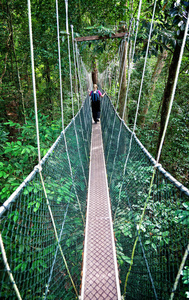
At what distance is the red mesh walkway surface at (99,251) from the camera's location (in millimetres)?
1087

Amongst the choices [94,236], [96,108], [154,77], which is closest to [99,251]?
[94,236]

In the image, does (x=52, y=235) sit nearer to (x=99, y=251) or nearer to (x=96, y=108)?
(x=99, y=251)

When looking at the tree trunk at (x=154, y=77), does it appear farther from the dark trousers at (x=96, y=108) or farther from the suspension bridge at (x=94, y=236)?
the suspension bridge at (x=94, y=236)

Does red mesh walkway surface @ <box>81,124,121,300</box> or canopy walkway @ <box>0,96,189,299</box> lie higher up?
canopy walkway @ <box>0,96,189,299</box>

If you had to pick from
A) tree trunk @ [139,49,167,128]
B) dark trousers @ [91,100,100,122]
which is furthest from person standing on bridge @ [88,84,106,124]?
tree trunk @ [139,49,167,128]

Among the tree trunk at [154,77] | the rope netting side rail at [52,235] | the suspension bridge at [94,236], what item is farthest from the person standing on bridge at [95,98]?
the rope netting side rail at [52,235]

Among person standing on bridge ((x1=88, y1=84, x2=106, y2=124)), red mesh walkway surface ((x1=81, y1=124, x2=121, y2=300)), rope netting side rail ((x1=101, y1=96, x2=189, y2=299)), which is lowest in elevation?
red mesh walkway surface ((x1=81, y1=124, x2=121, y2=300))

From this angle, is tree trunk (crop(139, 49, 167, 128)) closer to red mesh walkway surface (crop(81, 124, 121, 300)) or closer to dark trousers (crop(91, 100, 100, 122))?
dark trousers (crop(91, 100, 100, 122))

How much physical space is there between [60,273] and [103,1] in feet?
11.9

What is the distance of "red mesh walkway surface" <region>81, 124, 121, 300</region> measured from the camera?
1.09 metres

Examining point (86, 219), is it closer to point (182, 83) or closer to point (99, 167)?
point (99, 167)

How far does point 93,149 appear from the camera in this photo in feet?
10.3

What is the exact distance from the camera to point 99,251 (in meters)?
1.30

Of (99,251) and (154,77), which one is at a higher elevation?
(154,77)
